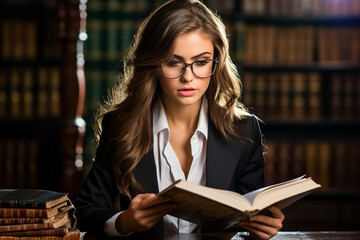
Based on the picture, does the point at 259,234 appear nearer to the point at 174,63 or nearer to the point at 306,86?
the point at 174,63

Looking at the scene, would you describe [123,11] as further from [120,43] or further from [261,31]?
[261,31]

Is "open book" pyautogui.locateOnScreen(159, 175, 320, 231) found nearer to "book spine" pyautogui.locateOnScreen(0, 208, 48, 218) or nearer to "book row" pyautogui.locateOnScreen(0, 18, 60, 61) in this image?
"book spine" pyautogui.locateOnScreen(0, 208, 48, 218)

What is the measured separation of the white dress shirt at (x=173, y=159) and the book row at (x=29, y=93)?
86.3 inches

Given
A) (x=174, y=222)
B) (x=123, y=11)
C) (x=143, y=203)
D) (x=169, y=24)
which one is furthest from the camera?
(x=123, y=11)

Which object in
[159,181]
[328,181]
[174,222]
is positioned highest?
[159,181]

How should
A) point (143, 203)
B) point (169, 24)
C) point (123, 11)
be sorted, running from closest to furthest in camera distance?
point (143, 203), point (169, 24), point (123, 11)

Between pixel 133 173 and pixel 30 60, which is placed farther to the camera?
pixel 30 60

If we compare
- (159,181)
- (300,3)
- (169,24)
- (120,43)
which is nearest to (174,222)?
(159,181)

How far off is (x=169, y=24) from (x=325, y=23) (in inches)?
103

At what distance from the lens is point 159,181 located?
5.38ft

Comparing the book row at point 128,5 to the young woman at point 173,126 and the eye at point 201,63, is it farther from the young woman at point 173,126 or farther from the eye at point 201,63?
the eye at point 201,63

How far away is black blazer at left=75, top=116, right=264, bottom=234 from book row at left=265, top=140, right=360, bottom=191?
212 centimetres

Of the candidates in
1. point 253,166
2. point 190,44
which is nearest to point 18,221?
point 190,44

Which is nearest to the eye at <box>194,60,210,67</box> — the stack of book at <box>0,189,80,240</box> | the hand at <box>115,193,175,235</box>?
the hand at <box>115,193,175,235</box>
